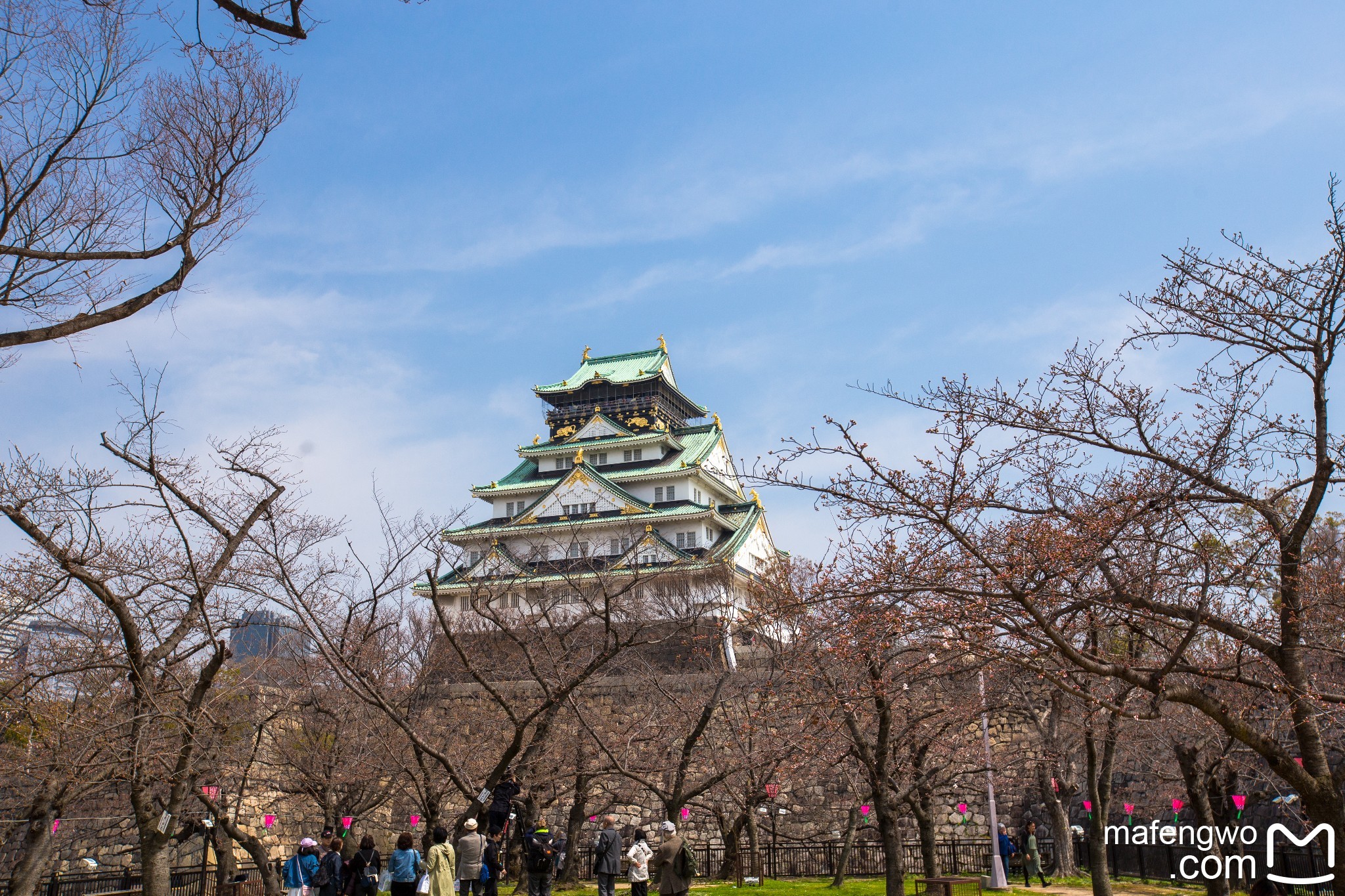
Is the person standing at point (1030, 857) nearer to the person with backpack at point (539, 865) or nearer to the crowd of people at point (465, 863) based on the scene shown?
the crowd of people at point (465, 863)

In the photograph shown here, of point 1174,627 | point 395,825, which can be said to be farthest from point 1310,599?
point 395,825

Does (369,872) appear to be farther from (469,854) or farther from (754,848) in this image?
(754,848)

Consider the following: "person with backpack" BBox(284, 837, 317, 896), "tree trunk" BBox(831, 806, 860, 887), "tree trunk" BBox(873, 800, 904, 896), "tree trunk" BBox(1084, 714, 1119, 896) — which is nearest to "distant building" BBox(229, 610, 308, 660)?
"person with backpack" BBox(284, 837, 317, 896)

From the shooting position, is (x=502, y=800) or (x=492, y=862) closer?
(x=502, y=800)

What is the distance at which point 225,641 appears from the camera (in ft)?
32.0

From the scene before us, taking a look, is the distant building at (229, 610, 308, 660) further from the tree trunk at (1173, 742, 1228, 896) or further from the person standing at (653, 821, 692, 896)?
the tree trunk at (1173, 742, 1228, 896)

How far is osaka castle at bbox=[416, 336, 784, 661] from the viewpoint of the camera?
35281 mm

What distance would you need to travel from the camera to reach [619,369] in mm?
46219

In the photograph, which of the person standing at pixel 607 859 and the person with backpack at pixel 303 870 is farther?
the person standing at pixel 607 859

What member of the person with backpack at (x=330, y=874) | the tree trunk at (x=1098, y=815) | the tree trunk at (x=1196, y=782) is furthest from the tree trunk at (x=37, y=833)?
the tree trunk at (x=1196, y=782)

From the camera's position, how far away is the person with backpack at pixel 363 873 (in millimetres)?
11500

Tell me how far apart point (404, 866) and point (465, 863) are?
25.5 inches

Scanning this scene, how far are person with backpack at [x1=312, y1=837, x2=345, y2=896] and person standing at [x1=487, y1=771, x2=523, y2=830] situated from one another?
5.64 feet

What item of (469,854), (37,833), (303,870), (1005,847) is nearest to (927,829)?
(1005,847)
